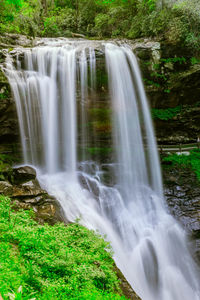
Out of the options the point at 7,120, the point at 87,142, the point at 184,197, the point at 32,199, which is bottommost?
the point at 184,197

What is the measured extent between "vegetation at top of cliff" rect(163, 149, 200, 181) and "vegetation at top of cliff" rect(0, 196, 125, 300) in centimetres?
824

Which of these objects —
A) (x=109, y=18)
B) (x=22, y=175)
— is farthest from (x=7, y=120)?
(x=109, y=18)

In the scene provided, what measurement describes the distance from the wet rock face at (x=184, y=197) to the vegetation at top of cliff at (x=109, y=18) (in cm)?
679

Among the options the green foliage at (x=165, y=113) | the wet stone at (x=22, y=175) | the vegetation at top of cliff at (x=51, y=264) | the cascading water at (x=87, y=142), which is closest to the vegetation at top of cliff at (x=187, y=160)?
the cascading water at (x=87, y=142)

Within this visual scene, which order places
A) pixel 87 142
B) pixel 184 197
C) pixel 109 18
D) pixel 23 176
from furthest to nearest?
pixel 109 18, pixel 87 142, pixel 184 197, pixel 23 176

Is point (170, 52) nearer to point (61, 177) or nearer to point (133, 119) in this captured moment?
point (133, 119)

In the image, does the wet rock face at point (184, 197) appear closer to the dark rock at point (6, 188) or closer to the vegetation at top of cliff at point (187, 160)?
the vegetation at top of cliff at point (187, 160)

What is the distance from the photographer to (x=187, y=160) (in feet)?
39.7

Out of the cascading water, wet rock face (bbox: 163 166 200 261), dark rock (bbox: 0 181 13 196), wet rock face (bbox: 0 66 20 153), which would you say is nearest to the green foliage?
the cascading water

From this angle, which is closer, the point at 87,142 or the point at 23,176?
the point at 23,176

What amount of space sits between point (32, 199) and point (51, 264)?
3.61 m

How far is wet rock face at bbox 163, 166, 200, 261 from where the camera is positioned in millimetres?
8102

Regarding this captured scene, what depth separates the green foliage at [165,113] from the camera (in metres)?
12.9

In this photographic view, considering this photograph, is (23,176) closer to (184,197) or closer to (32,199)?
(32,199)
